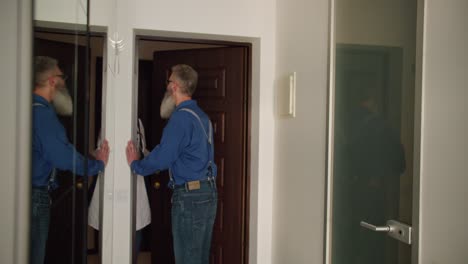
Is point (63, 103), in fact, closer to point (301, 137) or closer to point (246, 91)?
point (301, 137)

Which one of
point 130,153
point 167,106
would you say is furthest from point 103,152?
point 167,106

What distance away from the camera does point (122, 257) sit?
2.46 m

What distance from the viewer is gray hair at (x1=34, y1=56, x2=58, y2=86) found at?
1.92 feet

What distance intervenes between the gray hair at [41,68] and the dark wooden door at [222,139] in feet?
6.98

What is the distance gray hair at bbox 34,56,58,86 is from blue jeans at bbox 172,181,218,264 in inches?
79.8

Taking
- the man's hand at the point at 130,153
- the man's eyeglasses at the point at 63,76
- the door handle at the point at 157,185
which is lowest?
the door handle at the point at 157,185

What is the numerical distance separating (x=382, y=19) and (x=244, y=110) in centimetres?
141

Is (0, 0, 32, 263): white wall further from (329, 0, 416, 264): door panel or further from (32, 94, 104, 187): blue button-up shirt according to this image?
(329, 0, 416, 264): door panel

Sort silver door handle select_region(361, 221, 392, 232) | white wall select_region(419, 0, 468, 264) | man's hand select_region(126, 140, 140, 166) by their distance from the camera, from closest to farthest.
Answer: white wall select_region(419, 0, 468, 264) → silver door handle select_region(361, 221, 392, 232) → man's hand select_region(126, 140, 140, 166)

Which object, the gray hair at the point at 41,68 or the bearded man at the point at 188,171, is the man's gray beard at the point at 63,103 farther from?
the bearded man at the point at 188,171

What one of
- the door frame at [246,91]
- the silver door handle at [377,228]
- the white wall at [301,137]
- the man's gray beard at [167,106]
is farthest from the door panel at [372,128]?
the man's gray beard at [167,106]

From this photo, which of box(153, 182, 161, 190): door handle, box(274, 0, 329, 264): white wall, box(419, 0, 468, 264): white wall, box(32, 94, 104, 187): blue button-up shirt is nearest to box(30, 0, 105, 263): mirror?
box(32, 94, 104, 187): blue button-up shirt

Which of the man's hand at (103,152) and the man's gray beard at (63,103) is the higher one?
the man's gray beard at (63,103)

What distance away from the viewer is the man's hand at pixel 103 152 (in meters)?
1.66
